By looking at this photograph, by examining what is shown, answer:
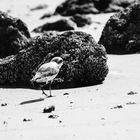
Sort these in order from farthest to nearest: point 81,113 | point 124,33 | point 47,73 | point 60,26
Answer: point 60,26, point 124,33, point 47,73, point 81,113

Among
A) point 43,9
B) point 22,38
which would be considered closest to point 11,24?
point 22,38

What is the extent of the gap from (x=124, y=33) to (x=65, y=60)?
5.56 m

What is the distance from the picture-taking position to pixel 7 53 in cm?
1681

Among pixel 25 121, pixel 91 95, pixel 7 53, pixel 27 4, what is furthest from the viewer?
pixel 27 4

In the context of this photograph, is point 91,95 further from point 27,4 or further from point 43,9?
point 27,4

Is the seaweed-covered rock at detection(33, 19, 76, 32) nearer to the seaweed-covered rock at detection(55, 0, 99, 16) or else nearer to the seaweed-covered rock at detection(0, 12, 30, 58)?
the seaweed-covered rock at detection(55, 0, 99, 16)

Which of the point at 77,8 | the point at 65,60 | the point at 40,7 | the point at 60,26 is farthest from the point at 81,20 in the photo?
the point at 65,60

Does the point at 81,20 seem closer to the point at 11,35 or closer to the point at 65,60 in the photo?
the point at 11,35

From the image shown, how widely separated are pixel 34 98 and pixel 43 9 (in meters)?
25.4

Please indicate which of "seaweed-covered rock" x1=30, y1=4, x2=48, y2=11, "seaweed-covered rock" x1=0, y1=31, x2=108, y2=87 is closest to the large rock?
"seaweed-covered rock" x1=30, y1=4, x2=48, y2=11

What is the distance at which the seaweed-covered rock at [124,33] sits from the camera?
17156 millimetres

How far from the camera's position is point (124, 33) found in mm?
17672

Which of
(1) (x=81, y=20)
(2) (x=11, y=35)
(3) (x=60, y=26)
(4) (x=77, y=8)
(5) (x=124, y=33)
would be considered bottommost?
(3) (x=60, y=26)

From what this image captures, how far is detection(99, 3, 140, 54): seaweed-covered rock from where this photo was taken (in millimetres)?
17156
